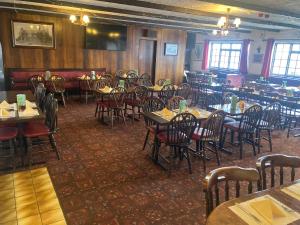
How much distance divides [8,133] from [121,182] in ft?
5.48

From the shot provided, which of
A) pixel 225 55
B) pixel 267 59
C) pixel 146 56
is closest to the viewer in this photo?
pixel 267 59

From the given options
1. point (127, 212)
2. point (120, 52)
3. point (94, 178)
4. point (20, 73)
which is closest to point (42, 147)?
point (94, 178)

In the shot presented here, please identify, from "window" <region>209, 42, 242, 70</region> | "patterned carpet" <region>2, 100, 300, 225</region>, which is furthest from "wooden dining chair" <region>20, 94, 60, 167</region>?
"window" <region>209, 42, 242, 70</region>

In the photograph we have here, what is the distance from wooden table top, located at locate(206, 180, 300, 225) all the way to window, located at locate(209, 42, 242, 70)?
1006 centimetres

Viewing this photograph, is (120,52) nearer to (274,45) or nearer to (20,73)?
(20,73)

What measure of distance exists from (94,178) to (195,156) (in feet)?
5.54

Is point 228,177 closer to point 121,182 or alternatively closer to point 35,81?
point 121,182

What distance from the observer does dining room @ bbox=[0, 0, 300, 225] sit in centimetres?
240

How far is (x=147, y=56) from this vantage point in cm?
1014

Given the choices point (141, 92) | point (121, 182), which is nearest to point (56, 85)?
point (141, 92)

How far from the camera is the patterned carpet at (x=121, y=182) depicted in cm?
253

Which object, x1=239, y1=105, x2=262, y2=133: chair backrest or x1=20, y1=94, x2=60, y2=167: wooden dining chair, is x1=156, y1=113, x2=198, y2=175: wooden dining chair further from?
x1=20, y1=94, x2=60, y2=167: wooden dining chair

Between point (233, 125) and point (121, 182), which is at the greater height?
point (233, 125)

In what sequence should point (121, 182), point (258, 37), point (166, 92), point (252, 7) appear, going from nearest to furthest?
point (121, 182)
point (252, 7)
point (166, 92)
point (258, 37)
